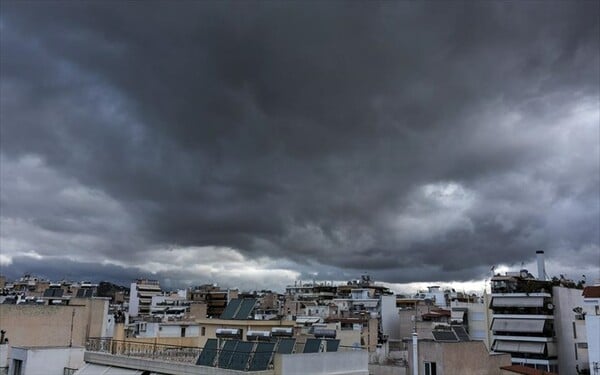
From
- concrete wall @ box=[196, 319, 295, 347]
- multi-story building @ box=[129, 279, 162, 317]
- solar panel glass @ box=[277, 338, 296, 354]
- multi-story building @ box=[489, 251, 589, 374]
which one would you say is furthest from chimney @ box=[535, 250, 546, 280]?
multi-story building @ box=[129, 279, 162, 317]

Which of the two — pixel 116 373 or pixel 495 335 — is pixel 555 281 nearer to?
pixel 495 335

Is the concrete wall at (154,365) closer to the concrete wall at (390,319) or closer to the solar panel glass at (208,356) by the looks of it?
the solar panel glass at (208,356)

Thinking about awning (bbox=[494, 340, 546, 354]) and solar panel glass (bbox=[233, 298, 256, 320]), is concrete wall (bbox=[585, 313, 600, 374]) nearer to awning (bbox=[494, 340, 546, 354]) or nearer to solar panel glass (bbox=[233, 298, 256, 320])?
awning (bbox=[494, 340, 546, 354])

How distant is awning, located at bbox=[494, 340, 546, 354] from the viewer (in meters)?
69.6

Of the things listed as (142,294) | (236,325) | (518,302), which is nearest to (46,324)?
(236,325)

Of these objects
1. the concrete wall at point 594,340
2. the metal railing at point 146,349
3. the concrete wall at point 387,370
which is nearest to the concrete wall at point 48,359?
the metal railing at point 146,349

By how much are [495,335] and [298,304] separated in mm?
47904

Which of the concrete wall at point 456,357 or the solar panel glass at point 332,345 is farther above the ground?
the solar panel glass at point 332,345

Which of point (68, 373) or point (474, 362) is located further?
point (474, 362)

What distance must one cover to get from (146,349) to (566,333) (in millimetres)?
60843

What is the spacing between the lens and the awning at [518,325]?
70.2m

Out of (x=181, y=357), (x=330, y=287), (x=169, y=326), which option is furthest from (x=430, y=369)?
(x=330, y=287)

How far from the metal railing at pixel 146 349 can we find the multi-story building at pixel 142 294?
420 feet

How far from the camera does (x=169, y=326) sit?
63.0 metres
